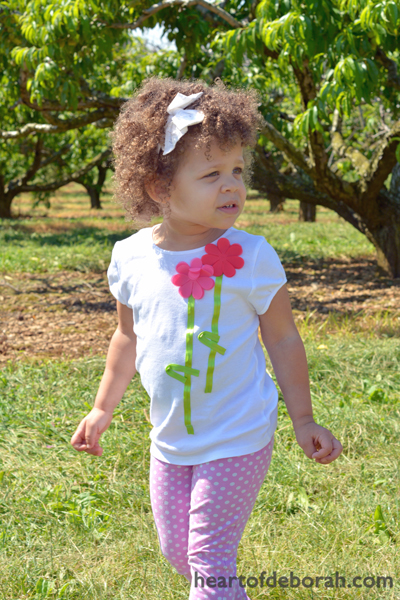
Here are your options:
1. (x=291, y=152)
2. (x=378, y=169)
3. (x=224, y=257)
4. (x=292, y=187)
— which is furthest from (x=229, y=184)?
(x=292, y=187)

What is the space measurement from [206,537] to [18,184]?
17385mm

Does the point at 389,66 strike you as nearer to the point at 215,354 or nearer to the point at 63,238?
the point at 215,354

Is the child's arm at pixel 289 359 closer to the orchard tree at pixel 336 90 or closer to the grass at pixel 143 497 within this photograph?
the grass at pixel 143 497

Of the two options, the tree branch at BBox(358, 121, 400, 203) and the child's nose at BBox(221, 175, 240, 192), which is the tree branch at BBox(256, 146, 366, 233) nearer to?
the tree branch at BBox(358, 121, 400, 203)

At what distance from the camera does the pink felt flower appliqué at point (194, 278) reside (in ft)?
4.99

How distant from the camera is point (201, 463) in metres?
1.50

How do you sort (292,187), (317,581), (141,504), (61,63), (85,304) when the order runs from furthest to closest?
(292,187) < (85,304) < (61,63) < (141,504) < (317,581)

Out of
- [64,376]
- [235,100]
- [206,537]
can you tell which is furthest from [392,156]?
[206,537]

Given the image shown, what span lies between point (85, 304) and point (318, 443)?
200 inches

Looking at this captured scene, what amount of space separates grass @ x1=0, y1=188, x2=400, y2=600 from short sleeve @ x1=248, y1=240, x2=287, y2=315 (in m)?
0.99

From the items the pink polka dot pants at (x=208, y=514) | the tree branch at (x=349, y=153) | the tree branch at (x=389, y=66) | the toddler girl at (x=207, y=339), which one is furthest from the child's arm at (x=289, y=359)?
the tree branch at (x=349, y=153)

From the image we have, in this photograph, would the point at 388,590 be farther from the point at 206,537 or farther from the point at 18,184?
the point at 18,184

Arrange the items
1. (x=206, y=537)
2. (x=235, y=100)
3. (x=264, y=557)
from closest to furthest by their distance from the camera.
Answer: (x=206, y=537) < (x=235, y=100) < (x=264, y=557)

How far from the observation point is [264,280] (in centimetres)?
153
